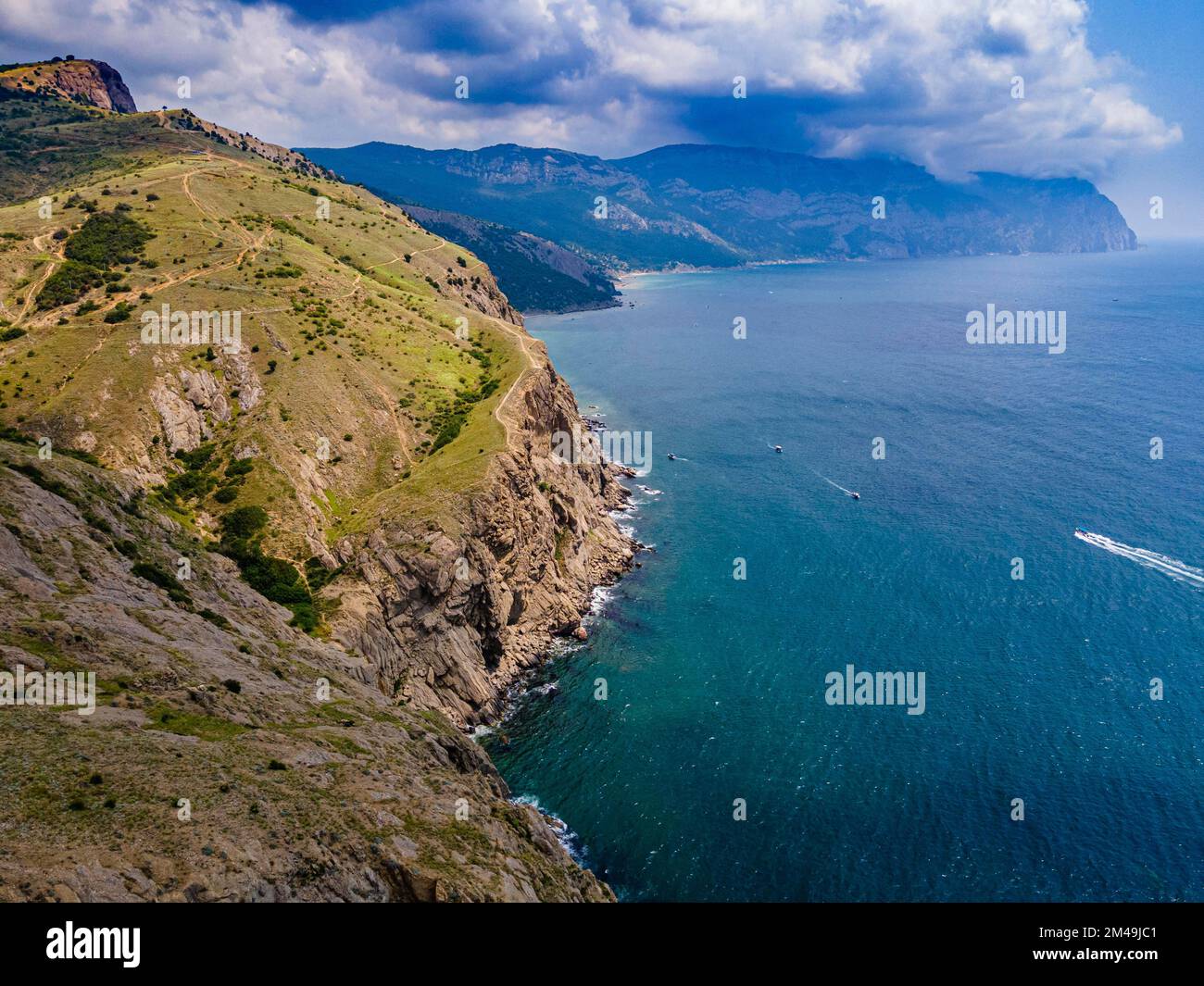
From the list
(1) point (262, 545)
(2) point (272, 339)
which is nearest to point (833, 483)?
(2) point (272, 339)

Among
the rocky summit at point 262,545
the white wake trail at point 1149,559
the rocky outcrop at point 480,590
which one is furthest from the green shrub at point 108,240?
the white wake trail at point 1149,559

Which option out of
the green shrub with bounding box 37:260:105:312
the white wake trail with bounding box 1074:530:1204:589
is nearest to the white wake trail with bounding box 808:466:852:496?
the white wake trail with bounding box 1074:530:1204:589

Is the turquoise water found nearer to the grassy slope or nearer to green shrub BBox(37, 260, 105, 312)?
the grassy slope

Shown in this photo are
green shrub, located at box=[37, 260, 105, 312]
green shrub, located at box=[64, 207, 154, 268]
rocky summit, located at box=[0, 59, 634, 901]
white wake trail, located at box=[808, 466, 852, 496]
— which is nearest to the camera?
rocky summit, located at box=[0, 59, 634, 901]

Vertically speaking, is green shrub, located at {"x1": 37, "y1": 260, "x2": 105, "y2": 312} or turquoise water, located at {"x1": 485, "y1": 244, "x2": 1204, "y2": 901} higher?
green shrub, located at {"x1": 37, "y1": 260, "x2": 105, "y2": 312}

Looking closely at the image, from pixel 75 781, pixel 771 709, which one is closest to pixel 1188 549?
pixel 771 709

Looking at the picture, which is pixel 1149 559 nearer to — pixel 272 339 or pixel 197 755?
pixel 197 755
